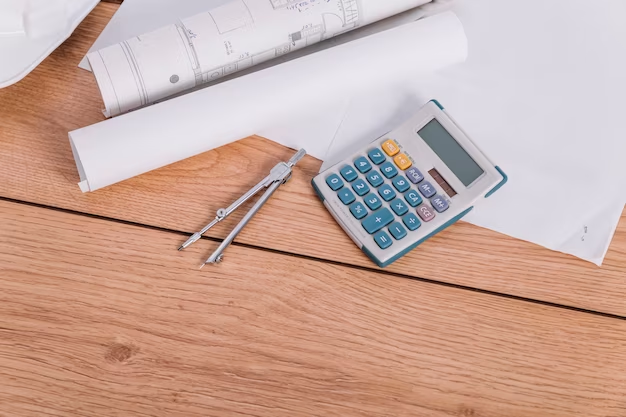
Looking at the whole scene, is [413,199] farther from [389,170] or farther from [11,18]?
[11,18]

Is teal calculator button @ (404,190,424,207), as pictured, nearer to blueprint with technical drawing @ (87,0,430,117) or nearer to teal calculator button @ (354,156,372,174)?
teal calculator button @ (354,156,372,174)

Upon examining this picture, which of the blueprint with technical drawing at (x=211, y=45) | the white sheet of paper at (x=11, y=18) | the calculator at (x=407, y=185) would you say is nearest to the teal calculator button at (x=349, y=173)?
the calculator at (x=407, y=185)

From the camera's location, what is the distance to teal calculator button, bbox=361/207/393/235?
1.73 feet

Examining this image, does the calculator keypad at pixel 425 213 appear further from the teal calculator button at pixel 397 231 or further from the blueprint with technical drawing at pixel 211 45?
the blueprint with technical drawing at pixel 211 45

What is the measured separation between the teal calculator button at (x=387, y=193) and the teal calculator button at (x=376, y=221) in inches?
0.5

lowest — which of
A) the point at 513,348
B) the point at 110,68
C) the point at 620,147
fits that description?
the point at 513,348

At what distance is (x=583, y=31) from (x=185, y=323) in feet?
1.66

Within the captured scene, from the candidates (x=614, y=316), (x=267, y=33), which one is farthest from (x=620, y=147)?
(x=267, y=33)

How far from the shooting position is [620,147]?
24.4 inches

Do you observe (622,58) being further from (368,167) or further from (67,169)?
(67,169)

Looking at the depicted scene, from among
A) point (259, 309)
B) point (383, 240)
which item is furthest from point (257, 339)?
point (383, 240)

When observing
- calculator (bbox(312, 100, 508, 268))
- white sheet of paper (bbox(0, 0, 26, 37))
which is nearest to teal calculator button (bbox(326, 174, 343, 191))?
calculator (bbox(312, 100, 508, 268))

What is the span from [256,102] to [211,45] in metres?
0.07

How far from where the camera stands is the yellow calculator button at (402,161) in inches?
21.8
